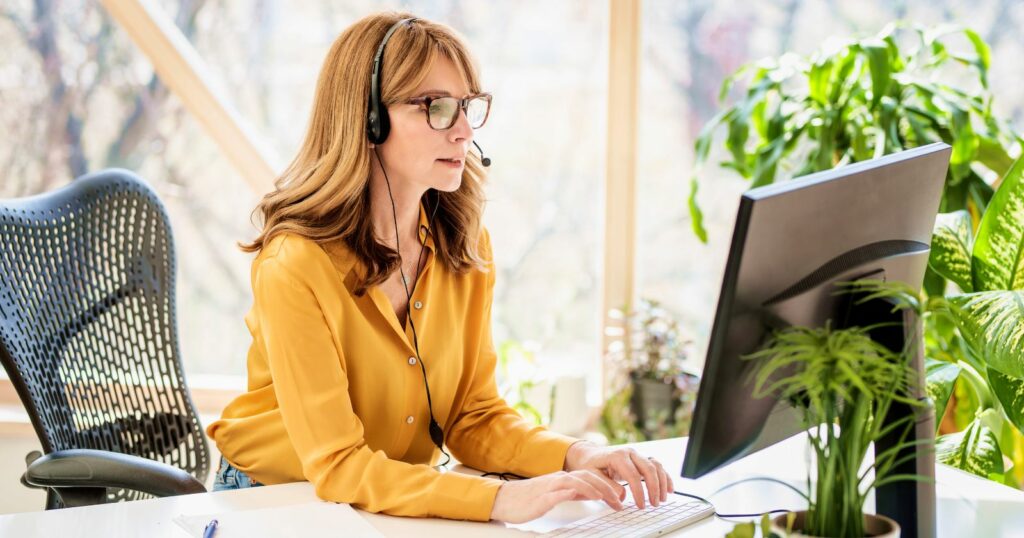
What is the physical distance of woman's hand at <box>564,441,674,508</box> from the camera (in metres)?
1.36

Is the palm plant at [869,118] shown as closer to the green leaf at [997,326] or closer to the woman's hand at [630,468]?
the green leaf at [997,326]

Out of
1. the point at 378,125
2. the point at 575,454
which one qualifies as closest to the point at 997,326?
the point at 575,454

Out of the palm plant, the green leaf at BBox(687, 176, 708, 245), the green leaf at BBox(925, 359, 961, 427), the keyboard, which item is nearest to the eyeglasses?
the keyboard

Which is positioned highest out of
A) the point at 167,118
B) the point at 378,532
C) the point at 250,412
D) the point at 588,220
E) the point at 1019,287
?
the point at 167,118

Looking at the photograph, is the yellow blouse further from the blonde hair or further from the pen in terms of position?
the pen

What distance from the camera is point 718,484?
1.49 metres

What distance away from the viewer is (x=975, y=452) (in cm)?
194

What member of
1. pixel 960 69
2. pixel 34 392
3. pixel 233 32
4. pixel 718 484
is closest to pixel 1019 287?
pixel 718 484

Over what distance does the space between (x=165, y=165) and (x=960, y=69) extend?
2391 mm

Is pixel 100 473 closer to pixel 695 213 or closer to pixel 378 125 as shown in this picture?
pixel 378 125

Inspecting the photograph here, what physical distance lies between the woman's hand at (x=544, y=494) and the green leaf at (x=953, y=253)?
1.06 metres

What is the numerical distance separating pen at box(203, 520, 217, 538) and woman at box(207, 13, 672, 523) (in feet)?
0.58

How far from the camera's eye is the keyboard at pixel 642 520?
48.9 inches

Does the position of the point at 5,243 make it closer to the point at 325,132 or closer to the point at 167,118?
the point at 325,132
